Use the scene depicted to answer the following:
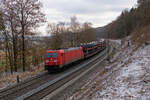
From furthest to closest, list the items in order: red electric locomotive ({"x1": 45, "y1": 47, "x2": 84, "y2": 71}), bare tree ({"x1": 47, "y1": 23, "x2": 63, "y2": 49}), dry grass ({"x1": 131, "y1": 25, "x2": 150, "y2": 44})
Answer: bare tree ({"x1": 47, "y1": 23, "x2": 63, "y2": 49}) < dry grass ({"x1": 131, "y1": 25, "x2": 150, "y2": 44}) < red electric locomotive ({"x1": 45, "y1": 47, "x2": 84, "y2": 71})

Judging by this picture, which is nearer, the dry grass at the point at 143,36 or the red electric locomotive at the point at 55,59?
the red electric locomotive at the point at 55,59

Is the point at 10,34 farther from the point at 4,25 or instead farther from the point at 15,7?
the point at 15,7

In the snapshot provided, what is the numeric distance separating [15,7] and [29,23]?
2.82m

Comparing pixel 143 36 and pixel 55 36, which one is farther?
pixel 55 36

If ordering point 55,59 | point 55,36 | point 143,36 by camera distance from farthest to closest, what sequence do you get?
1. point 55,36
2. point 143,36
3. point 55,59

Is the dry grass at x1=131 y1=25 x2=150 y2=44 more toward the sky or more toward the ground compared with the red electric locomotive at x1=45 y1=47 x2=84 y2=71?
more toward the sky

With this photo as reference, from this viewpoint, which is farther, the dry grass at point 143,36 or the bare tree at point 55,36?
the bare tree at point 55,36

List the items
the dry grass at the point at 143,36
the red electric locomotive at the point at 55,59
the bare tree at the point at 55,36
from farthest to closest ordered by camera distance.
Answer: the bare tree at the point at 55,36
the dry grass at the point at 143,36
the red electric locomotive at the point at 55,59

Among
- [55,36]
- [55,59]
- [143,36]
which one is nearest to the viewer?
[55,59]

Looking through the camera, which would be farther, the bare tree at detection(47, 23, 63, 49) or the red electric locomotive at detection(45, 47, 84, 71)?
the bare tree at detection(47, 23, 63, 49)

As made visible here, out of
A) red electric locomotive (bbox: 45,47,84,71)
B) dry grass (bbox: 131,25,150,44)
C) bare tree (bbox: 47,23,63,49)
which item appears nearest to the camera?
red electric locomotive (bbox: 45,47,84,71)

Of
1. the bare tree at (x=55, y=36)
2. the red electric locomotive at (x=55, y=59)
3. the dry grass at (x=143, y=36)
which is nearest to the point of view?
the red electric locomotive at (x=55, y=59)

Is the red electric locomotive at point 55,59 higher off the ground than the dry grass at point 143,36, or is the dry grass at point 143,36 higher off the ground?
the dry grass at point 143,36

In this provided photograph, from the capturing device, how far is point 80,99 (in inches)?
338
